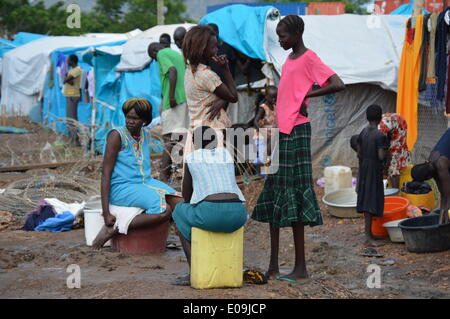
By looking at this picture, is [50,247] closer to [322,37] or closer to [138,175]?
[138,175]

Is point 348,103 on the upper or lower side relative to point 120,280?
upper

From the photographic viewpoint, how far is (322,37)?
382 inches

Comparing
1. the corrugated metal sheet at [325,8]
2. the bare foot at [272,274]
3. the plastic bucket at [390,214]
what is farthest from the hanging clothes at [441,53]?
the corrugated metal sheet at [325,8]

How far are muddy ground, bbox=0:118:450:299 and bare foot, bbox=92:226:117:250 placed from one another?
0.06 meters

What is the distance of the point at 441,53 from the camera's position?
7398mm

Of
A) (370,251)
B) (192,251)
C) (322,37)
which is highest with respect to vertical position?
(322,37)

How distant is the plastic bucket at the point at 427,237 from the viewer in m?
5.30

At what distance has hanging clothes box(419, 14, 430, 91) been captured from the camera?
7.61 m

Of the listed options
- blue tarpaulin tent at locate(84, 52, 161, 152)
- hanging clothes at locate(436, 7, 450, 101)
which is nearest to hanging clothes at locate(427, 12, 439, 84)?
hanging clothes at locate(436, 7, 450, 101)

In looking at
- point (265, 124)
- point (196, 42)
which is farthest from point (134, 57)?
point (196, 42)

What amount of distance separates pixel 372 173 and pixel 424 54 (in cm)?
240

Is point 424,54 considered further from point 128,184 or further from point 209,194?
point 209,194

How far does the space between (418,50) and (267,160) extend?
2323 millimetres

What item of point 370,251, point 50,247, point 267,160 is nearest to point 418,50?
point 267,160
